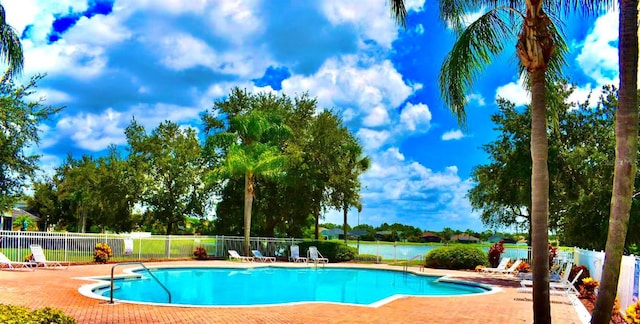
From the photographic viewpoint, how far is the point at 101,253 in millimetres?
23375

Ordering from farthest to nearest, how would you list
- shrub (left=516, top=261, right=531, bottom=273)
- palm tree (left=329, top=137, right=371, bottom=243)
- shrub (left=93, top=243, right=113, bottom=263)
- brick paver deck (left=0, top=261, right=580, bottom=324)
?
palm tree (left=329, top=137, right=371, bottom=243) → shrub (left=93, top=243, right=113, bottom=263) → shrub (left=516, top=261, right=531, bottom=273) → brick paver deck (left=0, top=261, right=580, bottom=324)

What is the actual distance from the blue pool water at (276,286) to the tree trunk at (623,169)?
9.28 metres

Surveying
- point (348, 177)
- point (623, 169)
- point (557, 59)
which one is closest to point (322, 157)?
point (348, 177)

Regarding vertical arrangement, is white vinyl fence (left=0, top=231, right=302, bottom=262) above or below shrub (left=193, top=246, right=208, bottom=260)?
above

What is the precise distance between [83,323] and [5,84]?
21.2 meters

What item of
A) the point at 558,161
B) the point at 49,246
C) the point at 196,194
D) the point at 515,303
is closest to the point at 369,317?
the point at 515,303

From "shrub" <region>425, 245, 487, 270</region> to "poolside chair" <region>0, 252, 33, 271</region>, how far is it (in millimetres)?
17371

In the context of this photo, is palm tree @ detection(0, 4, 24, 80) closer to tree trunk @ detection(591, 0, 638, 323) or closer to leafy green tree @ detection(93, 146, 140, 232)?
tree trunk @ detection(591, 0, 638, 323)

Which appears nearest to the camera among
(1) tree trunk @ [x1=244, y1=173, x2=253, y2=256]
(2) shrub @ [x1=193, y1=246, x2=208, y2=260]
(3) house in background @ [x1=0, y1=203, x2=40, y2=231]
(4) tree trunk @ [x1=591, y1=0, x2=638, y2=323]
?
(4) tree trunk @ [x1=591, y1=0, x2=638, y2=323]

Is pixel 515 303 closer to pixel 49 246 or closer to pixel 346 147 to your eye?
pixel 49 246

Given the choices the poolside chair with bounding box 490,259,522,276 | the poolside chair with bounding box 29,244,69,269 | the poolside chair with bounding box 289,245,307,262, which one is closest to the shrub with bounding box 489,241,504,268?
the poolside chair with bounding box 490,259,522,276

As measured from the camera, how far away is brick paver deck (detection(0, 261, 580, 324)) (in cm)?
1012

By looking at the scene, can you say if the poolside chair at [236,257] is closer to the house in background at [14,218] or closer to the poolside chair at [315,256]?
the poolside chair at [315,256]

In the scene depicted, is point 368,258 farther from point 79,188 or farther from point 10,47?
point 79,188
